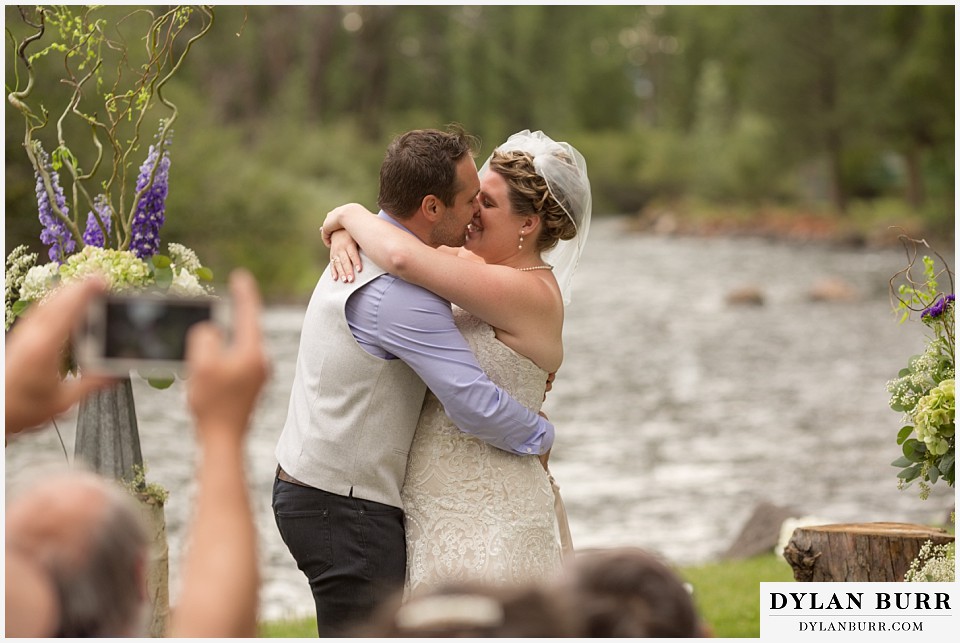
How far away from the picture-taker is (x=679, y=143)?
48.4 metres

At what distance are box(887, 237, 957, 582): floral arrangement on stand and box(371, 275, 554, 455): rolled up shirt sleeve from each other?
4.97 ft

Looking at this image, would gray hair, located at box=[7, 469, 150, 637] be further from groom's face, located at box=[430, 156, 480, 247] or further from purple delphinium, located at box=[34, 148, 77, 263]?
purple delphinium, located at box=[34, 148, 77, 263]

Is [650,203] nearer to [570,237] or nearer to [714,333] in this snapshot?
[714,333]

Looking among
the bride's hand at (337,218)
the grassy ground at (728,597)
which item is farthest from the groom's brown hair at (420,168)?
the grassy ground at (728,597)

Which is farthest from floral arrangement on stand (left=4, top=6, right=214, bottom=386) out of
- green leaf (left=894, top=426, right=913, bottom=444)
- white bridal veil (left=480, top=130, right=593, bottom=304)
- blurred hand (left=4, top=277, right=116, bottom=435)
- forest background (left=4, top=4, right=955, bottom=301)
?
forest background (left=4, top=4, right=955, bottom=301)

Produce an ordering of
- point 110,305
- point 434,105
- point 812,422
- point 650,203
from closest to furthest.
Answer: point 110,305 < point 812,422 < point 434,105 < point 650,203

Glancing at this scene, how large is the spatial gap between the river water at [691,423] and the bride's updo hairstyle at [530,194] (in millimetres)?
2922

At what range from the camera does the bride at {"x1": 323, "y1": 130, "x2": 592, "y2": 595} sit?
9.15 feet

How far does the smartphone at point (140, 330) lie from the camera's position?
154 cm

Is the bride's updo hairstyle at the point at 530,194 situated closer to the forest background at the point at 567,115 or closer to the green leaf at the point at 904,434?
the green leaf at the point at 904,434

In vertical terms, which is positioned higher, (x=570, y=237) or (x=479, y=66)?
(x=479, y=66)

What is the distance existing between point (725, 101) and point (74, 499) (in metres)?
50.0

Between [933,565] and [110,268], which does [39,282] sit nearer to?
[110,268]

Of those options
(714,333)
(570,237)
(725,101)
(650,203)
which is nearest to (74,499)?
(570,237)
